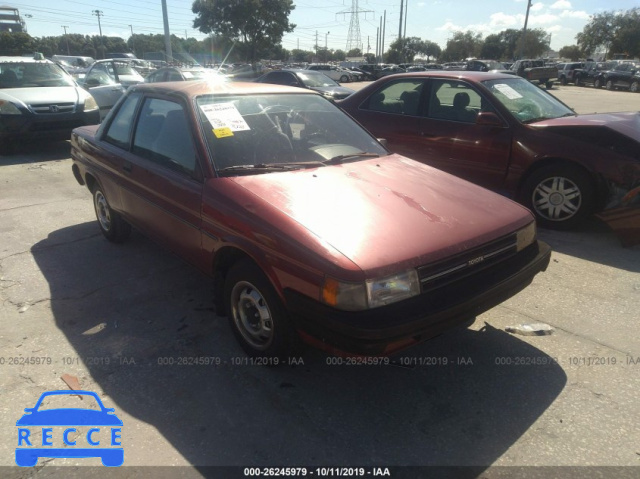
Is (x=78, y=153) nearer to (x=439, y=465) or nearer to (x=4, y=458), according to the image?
(x=4, y=458)

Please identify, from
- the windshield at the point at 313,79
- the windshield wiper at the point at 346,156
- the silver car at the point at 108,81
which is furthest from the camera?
the windshield at the point at 313,79

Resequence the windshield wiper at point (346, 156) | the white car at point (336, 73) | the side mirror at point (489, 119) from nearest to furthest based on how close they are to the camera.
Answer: the windshield wiper at point (346, 156) < the side mirror at point (489, 119) < the white car at point (336, 73)

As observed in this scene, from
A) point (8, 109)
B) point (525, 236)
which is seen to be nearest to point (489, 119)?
point (525, 236)

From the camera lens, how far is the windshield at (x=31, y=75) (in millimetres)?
8922

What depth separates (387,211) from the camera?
8.29 ft

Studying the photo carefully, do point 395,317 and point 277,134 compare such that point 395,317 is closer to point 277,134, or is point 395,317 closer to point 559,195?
point 277,134

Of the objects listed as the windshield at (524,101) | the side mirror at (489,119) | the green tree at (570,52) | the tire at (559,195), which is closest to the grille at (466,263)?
the tire at (559,195)

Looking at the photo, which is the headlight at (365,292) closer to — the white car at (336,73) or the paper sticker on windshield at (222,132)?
the paper sticker on windshield at (222,132)

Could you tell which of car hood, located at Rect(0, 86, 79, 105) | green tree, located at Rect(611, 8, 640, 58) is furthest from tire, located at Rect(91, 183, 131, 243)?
green tree, located at Rect(611, 8, 640, 58)

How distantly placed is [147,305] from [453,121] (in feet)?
13.2

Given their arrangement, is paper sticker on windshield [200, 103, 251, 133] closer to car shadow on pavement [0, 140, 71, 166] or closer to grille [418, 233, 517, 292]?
grille [418, 233, 517, 292]

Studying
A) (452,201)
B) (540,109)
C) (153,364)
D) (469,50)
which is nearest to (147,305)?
(153,364)

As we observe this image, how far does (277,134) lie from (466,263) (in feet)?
5.39

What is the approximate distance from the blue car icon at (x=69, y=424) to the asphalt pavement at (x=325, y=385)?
0.13ft
